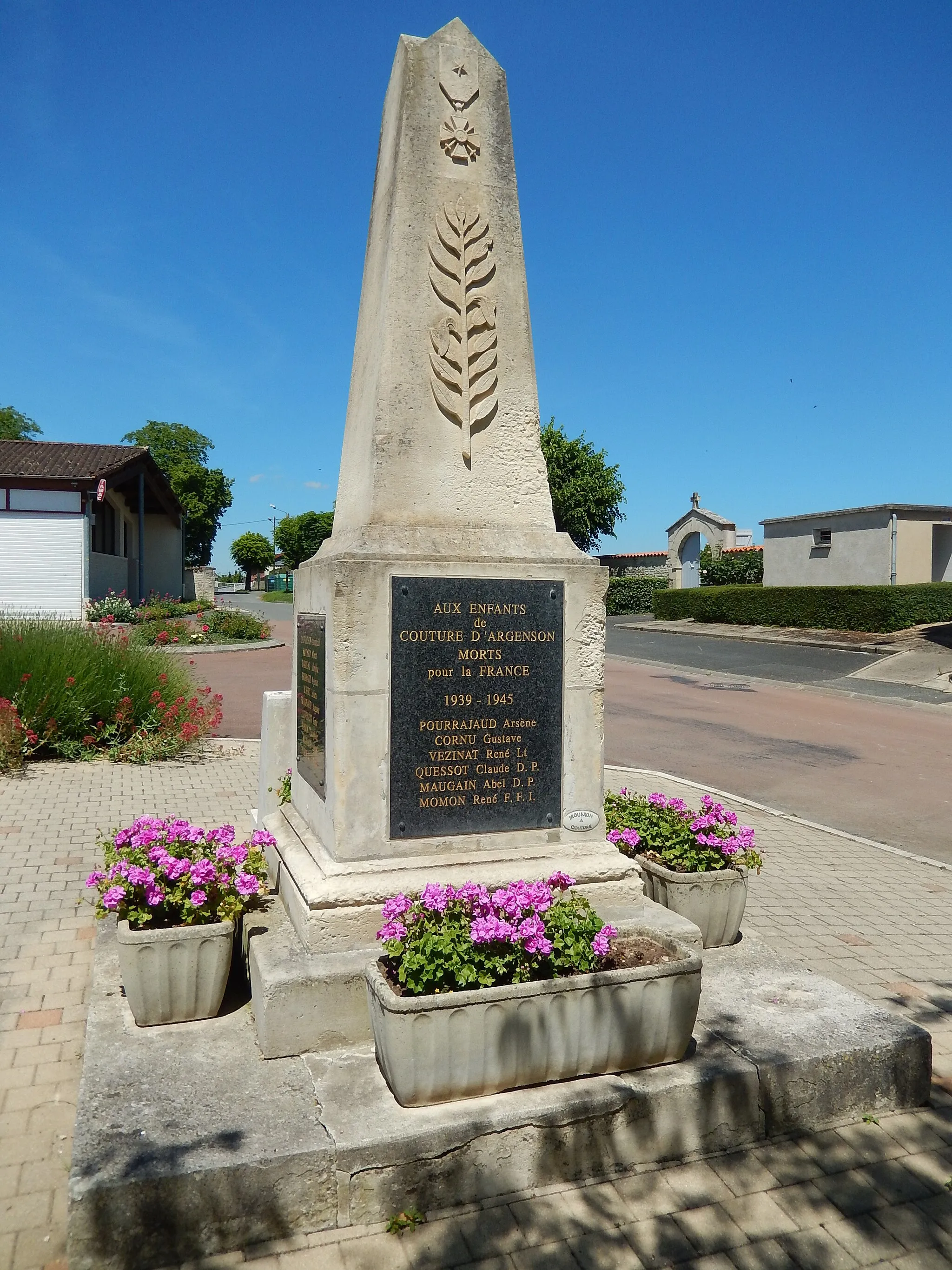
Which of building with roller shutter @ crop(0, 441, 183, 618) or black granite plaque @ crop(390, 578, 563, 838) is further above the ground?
building with roller shutter @ crop(0, 441, 183, 618)

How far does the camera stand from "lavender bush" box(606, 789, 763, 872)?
186 inches

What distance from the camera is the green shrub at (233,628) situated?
84.0 feet

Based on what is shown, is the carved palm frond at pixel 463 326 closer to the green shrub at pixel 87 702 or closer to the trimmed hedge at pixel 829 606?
the green shrub at pixel 87 702

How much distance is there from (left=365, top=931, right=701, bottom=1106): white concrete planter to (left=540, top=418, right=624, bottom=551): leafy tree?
43653mm

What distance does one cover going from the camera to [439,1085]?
3.12m

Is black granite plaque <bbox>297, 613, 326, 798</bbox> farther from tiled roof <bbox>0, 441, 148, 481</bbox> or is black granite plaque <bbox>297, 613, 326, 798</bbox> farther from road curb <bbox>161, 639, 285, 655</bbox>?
tiled roof <bbox>0, 441, 148, 481</bbox>

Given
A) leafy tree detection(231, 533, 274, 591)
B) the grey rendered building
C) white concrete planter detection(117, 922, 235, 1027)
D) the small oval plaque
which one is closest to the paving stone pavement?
white concrete planter detection(117, 922, 235, 1027)

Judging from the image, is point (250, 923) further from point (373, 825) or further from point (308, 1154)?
point (308, 1154)

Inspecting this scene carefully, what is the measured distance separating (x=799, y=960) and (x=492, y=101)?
194 inches

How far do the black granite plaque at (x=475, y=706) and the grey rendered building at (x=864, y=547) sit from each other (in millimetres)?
26826

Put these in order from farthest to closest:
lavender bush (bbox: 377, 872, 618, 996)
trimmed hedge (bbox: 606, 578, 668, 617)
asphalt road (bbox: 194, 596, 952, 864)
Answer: trimmed hedge (bbox: 606, 578, 668, 617) < asphalt road (bbox: 194, 596, 952, 864) < lavender bush (bbox: 377, 872, 618, 996)

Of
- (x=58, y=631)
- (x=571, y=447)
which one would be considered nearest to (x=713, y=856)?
(x=58, y=631)

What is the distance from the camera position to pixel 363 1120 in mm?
3062

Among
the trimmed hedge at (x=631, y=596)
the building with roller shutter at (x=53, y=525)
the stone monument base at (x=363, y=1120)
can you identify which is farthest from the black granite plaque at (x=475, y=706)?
the trimmed hedge at (x=631, y=596)
